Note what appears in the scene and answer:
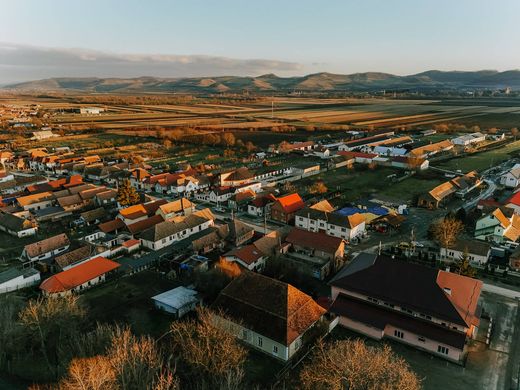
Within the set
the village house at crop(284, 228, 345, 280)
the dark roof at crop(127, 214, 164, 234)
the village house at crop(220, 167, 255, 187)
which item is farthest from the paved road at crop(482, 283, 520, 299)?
the village house at crop(220, 167, 255, 187)

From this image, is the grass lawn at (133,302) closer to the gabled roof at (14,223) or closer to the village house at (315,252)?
the village house at (315,252)

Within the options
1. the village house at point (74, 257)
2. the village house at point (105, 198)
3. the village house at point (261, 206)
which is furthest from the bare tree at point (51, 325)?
the village house at point (105, 198)

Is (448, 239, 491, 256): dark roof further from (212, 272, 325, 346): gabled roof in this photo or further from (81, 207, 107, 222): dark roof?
(81, 207, 107, 222): dark roof

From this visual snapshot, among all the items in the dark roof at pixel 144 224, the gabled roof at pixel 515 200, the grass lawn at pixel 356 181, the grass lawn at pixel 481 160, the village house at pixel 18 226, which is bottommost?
the village house at pixel 18 226

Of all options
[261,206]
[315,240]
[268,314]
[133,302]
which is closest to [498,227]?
Answer: [315,240]

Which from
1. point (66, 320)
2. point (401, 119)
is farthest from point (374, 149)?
point (66, 320)
